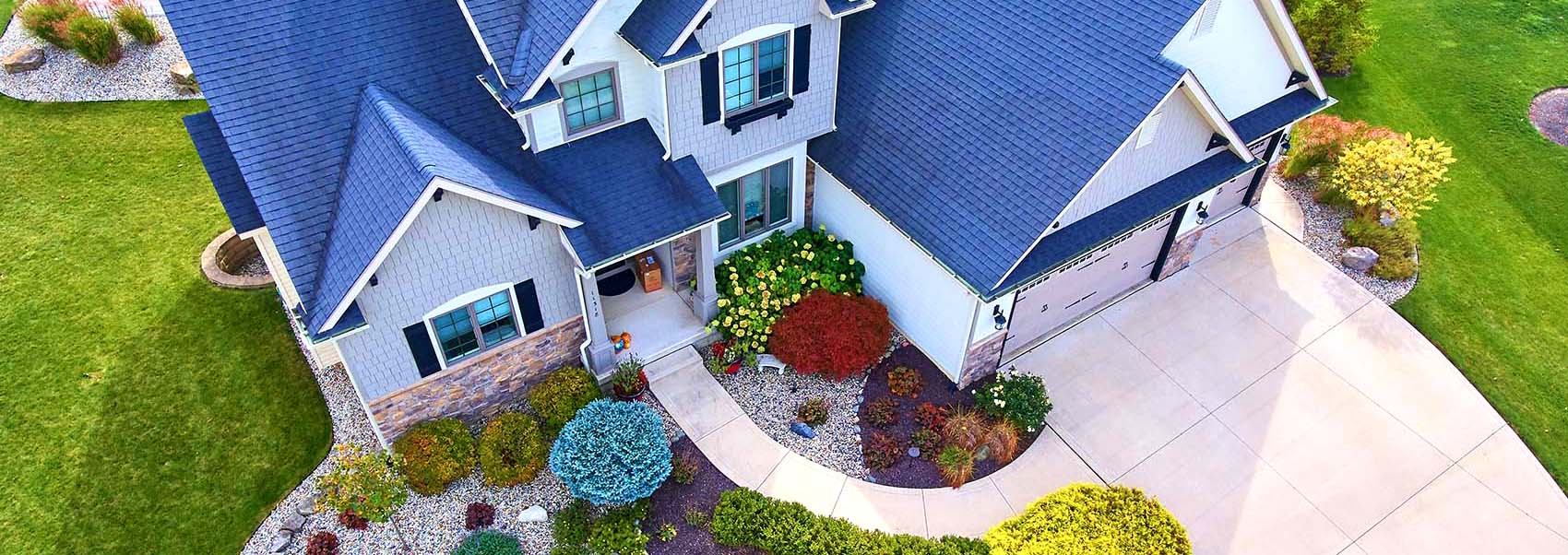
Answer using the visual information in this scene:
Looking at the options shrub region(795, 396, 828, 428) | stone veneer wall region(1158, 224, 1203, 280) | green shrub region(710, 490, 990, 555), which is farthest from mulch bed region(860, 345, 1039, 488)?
stone veneer wall region(1158, 224, 1203, 280)

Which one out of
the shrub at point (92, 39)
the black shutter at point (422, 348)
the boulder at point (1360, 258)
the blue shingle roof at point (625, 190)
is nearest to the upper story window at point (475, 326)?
the black shutter at point (422, 348)

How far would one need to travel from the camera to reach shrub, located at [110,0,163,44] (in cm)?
2873

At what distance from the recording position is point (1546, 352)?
2158cm

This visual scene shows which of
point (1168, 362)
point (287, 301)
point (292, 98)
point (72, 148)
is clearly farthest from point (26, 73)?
point (1168, 362)

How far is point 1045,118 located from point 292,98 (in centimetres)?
1357

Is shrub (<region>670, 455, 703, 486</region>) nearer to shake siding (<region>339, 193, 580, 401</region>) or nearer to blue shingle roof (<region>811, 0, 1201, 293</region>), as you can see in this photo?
shake siding (<region>339, 193, 580, 401</region>)

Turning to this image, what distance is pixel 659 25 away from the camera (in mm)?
16453

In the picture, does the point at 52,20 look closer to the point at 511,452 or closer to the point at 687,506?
the point at 511,452

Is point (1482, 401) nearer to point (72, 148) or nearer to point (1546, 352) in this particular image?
point (1546, 352)

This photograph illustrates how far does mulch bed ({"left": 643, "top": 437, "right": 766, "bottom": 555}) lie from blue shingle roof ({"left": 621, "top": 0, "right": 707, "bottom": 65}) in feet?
25.7

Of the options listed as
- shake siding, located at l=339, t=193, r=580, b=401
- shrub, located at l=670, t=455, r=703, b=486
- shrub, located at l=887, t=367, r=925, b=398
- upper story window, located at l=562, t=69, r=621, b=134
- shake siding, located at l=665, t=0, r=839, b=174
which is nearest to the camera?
shake siding, located at l=339, t=193, r=580, b=401

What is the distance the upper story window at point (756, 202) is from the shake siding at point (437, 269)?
4083 mm

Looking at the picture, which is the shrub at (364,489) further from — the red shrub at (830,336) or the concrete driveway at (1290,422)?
the concrete driveway at (1290,422)

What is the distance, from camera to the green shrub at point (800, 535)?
1709cm
